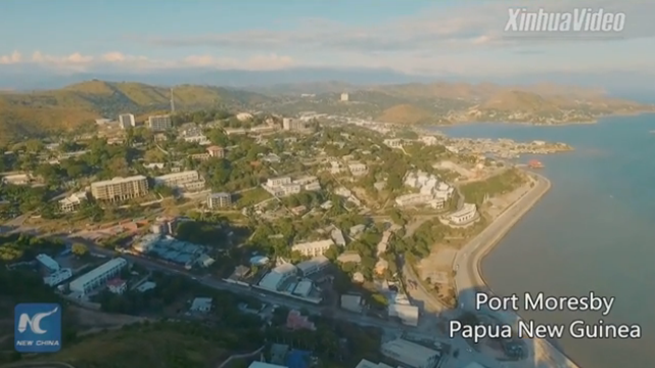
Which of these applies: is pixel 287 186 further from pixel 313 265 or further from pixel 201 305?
pixel 201 305

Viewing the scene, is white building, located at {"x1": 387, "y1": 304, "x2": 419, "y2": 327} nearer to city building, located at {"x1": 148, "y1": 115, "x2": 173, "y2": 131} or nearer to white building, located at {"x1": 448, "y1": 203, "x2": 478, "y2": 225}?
white building, located at {"x1": 448, "y1": 203, "x2": 478, "y2": 225}

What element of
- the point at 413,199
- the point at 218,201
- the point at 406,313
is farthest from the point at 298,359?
the point at 413,199

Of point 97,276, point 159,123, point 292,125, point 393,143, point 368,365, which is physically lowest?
point 368,365

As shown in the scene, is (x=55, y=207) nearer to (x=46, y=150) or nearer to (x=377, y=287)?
(x=46, y=150)

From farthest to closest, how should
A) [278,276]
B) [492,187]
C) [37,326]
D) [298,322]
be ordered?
[492,187] → [278,276] → [298,322] → [37,326]

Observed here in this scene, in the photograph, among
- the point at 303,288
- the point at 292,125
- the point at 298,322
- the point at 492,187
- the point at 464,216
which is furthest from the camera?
the point at 292,125
